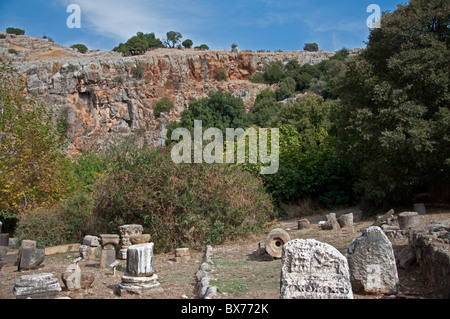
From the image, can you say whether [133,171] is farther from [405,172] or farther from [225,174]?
[405,172]

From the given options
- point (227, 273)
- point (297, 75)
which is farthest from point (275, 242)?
point (297, 75)

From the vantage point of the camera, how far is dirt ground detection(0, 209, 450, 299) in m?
6.13

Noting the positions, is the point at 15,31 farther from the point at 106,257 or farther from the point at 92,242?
the point at 106,257

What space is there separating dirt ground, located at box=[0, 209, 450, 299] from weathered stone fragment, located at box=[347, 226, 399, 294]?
16cm

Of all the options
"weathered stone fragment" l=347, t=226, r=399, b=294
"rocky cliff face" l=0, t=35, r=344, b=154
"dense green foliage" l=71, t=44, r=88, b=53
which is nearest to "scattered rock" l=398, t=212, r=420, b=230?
"weathered stone fragment" l=347, t=226, r=399, b=294

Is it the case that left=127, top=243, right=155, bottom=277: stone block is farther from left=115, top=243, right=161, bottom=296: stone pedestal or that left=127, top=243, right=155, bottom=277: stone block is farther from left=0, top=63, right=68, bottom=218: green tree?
left=0, top=63, right=68, bottom=218: green tree

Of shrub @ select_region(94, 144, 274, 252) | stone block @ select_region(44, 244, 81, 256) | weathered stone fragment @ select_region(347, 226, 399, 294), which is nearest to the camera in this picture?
weathered stone fragment @ select_region(347, 226, 399, 294)

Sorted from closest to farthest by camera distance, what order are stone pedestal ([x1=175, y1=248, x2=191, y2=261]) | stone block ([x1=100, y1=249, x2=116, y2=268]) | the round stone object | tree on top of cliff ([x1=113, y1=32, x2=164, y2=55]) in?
the round stone object → stone block ([x1=100, y1=249, x2=116, y2=268]) → stone pedestal ([x1=175, y1=248, x2=191, y2=261]) → tree on top of cliff ([x1=113, y1=32, x2=164, y2=55])

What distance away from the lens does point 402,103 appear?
13.0 m

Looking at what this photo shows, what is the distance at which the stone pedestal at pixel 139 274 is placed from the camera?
21.4 feet

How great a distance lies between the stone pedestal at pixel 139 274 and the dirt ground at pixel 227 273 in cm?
13

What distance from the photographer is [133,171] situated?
471 inches

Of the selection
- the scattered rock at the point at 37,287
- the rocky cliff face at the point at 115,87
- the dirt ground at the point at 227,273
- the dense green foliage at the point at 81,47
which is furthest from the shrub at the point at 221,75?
the scattered rock at the point at 37,287

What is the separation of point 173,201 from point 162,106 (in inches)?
1668
